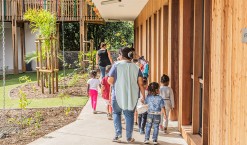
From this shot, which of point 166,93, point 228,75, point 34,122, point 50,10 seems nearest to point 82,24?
point 50,10

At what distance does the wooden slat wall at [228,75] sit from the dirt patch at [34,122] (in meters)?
Result: 3.55

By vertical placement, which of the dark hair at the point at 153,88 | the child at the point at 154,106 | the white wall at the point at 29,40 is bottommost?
the child at the point at 154,106

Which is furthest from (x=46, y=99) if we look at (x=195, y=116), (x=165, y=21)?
(x=195, y=116)

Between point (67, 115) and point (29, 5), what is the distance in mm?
16689

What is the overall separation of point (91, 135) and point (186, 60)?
201cm

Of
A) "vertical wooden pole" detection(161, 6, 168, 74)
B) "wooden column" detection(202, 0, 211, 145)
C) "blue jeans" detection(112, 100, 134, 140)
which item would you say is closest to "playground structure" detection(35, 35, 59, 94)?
"vertical wooden pole" detection(161, 6, 168, 74)

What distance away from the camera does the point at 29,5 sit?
82.0 ft

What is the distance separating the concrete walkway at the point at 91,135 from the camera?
21.8 ft

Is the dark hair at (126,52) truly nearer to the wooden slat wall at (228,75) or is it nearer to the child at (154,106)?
the child at (154,106)

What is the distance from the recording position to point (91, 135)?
7145mm

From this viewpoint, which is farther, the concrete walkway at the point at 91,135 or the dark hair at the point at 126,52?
the concrete walkway at the point at 91,135

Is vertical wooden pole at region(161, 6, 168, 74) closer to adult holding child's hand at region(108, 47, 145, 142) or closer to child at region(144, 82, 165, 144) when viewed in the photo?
adult holding child's hand at region(108, 47, 145, 142)

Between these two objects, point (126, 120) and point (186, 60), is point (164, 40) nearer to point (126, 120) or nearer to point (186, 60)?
point (186, 60)

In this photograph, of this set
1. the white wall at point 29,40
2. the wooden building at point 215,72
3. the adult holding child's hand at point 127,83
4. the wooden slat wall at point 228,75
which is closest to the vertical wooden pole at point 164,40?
the wooden building at point 215,72
